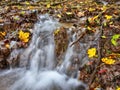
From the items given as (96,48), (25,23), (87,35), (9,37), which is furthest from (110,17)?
(9,37)

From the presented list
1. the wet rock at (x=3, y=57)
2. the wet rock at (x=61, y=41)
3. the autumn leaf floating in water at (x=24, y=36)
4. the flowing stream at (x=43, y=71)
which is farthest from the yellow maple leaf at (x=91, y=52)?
the wet rock at (x=3, y=57)

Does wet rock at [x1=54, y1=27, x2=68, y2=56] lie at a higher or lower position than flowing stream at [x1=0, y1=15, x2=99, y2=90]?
higher

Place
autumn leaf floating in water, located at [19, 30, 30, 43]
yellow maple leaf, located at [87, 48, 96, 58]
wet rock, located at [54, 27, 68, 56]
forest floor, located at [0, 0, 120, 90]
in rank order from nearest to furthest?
1. forest floor, located at [0, 0, 120, 90]
2. yellow maple leaf, located at [87, 48, 96, 58]
3. wet rock, located at [54, 27, 68, 56]
4. autumn leaf floating in water, located at [19, 30, 30, 43]

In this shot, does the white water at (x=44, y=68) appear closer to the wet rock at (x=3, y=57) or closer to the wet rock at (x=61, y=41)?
the wet rock at (x=61, y=41)

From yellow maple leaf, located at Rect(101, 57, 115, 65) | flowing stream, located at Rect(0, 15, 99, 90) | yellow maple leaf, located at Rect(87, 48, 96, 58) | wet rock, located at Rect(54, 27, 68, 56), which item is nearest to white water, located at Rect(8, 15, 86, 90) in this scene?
flowing stream, located at Rect(0, 15, 99, 90)

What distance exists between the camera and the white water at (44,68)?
16.4ft

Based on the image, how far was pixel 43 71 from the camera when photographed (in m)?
5.64

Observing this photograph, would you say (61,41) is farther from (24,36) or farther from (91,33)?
(24,36)

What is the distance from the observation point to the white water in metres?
5.01

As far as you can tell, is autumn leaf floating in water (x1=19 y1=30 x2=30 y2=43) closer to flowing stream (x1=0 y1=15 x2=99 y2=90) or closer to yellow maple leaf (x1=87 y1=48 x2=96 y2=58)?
flowing stream (x1=0 y1=15 x2=99 y2=90)

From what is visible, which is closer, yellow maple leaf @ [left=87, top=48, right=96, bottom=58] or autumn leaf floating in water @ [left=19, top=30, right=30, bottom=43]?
A: yellow maple leaf @ [left=87, top=48, right=96, bottom=58]

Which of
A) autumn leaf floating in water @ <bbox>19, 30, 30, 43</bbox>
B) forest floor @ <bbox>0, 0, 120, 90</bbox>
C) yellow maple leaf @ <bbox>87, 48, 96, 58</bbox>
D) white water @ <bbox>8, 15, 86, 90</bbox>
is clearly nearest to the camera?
forest floor @ <bbox>0, 0, 120, 90</bbox>

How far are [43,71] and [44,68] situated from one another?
104mm

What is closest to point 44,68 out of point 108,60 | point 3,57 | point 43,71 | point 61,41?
point 43,71
